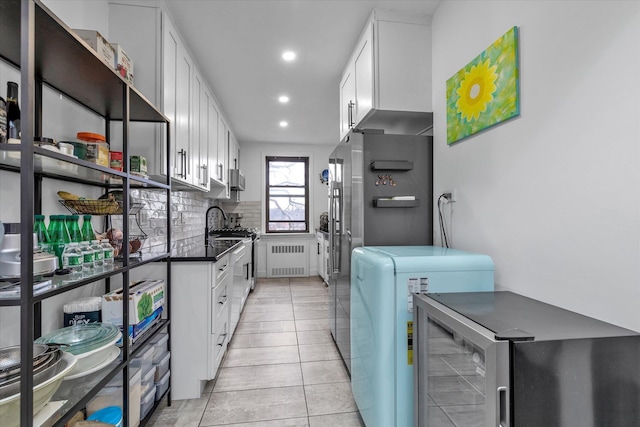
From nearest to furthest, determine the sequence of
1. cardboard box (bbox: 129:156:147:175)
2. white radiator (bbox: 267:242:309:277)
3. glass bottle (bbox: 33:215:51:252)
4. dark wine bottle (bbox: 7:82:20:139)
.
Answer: dark wine bottle (bbox: 7:82:20:139), glass bottle (bbox: 33:215:51:252), cardboard box (bbox: 129:156:147:175), white radiator (bbox: 267:242:309:277)

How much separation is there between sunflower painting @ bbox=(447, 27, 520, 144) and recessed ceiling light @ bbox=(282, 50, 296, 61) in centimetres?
143

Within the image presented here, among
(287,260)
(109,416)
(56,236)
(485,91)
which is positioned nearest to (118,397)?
(109,416)

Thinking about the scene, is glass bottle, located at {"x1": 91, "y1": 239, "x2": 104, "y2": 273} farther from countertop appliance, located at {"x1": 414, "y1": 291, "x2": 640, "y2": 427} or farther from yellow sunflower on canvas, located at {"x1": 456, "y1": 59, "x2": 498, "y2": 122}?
yellow sunflower on canvas, located at {"x1": 456, "y1": 59, "x2": 498, "y2": 122}

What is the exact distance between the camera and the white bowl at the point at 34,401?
0.79 meters

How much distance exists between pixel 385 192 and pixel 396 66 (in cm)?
95

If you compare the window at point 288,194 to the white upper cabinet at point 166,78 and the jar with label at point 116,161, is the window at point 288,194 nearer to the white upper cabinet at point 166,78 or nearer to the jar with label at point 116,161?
the white upper cabinet at point 166,78

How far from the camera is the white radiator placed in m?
5.73

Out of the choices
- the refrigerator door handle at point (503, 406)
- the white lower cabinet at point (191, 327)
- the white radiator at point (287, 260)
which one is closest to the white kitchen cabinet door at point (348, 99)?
the white lower cabinet at point (191, 327)

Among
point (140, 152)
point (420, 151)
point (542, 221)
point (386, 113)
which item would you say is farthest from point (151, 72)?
point (542, 221)

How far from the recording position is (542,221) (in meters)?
1.29

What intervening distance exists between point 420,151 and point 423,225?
0.57 metres

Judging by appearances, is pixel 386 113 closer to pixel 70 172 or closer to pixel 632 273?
pixel 632 273

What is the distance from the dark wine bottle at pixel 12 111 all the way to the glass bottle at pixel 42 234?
31 centimetres

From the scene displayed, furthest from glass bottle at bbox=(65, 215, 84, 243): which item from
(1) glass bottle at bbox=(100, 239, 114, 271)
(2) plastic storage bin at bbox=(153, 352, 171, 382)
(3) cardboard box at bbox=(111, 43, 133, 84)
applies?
(2) plastic storage bin at bbox=(153, 352, 171, 382)
